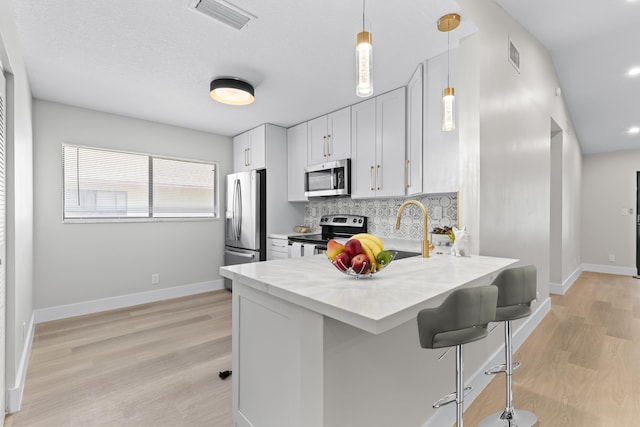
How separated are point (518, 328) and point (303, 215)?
116 inches

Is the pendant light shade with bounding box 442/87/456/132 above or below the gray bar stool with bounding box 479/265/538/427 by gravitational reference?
above

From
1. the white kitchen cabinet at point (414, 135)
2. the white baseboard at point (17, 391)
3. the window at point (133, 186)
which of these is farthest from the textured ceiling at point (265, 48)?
the white baseboard at point (17, 391)

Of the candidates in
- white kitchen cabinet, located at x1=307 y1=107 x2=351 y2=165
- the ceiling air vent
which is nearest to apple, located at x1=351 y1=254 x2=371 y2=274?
the ceiling air vent

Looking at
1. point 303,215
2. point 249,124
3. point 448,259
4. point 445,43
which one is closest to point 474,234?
point 448,259

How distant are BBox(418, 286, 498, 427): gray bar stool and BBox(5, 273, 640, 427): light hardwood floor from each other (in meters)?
1.03

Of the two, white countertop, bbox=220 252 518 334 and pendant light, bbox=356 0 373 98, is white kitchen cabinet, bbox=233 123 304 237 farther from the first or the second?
pendant light, bbox=356 0 373 98

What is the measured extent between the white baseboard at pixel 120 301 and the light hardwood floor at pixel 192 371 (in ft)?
0.43

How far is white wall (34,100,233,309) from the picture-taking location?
10.9 feet

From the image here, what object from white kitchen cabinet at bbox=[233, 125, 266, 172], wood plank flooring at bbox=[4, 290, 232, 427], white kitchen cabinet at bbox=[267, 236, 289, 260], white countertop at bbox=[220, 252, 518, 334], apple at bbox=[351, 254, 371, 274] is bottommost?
wood plank flooring at bbox=[4, 290, 232, 427]

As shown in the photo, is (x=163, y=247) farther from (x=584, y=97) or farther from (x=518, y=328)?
(x=584, y=97)

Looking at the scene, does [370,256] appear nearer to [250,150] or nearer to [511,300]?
[511,300]

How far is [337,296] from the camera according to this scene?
41.7 inches

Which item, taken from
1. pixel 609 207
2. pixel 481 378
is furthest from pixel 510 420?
pixel 609 207

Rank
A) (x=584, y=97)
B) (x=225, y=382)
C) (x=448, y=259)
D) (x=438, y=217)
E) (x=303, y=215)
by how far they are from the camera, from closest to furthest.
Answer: (x=448, y=259) < (x=225, y=382) < (x=438, y=217) < (x=584, y=97) < (x=303, y=215)
